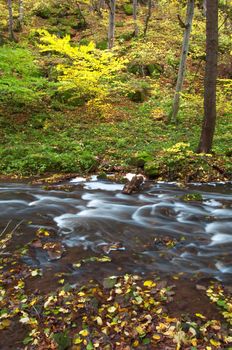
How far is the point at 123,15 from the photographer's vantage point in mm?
35406

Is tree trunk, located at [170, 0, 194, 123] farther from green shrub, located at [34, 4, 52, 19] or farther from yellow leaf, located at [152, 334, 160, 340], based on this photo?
green shrub, located at [34, 4, 52, 19]

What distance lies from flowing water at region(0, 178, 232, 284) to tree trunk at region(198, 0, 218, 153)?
2075mm

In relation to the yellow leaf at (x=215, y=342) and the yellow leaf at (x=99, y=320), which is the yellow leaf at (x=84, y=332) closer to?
the yellow leaf at (x=99, y=320)

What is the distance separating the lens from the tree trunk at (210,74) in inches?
399

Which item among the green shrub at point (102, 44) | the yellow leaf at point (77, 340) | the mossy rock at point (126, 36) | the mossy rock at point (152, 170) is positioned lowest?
the yellow leaf at point (77, 340)

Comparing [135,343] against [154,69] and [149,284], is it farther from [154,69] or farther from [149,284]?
[154,69]

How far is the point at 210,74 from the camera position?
10711mm

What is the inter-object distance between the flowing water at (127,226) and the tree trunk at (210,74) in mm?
2075

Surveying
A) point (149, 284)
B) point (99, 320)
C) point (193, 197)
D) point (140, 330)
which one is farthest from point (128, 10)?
point (140, 330)

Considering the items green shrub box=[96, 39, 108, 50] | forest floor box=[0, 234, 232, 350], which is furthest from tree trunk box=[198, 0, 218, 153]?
green shrub box=[96, 39, 108, 50]

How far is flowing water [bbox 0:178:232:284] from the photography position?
547 centimetres

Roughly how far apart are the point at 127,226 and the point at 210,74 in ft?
19.8

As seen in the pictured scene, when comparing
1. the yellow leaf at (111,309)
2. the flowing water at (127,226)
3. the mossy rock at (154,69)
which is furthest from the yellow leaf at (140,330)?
the mossy rock at (154,69)

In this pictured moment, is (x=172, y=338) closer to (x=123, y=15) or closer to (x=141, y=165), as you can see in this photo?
(x=141, y=165)
